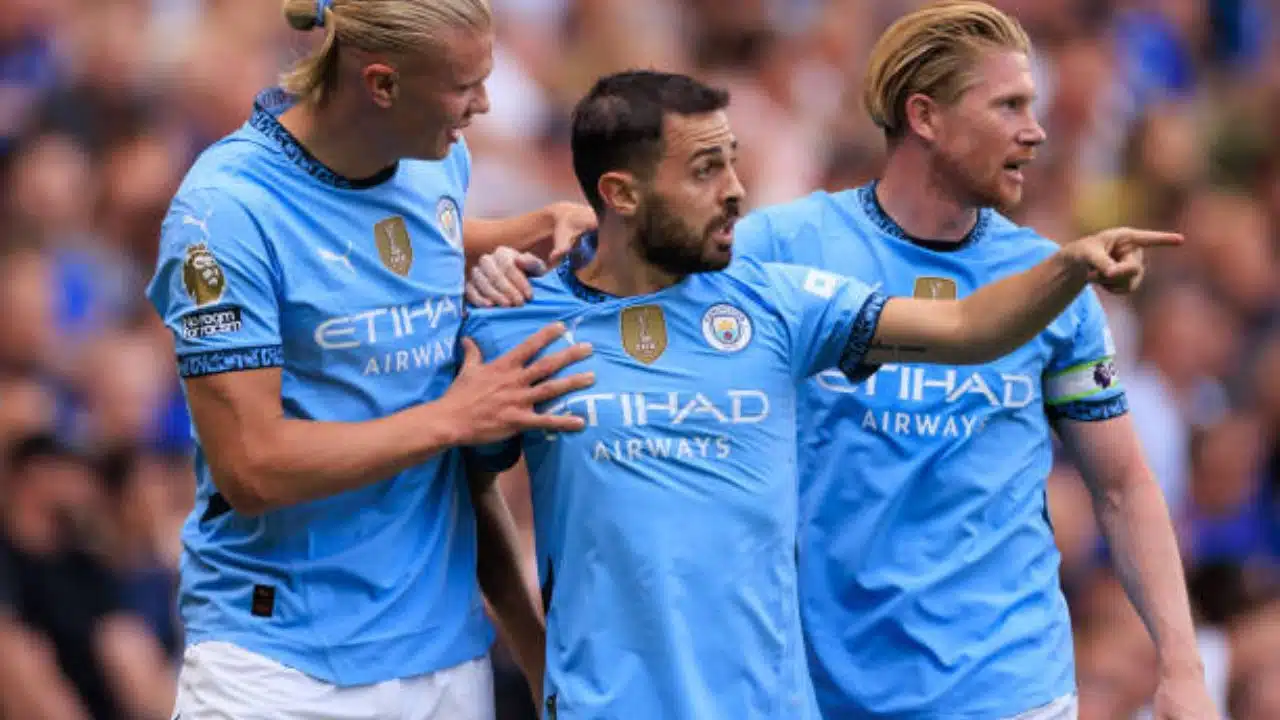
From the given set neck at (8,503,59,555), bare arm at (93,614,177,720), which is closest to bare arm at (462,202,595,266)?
neck at (8,503,59,555)

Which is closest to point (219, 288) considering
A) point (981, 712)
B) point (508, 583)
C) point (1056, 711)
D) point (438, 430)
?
point (438, 430)

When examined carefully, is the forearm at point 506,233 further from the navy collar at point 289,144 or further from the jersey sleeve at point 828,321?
the jersey sleeve at point 828,321

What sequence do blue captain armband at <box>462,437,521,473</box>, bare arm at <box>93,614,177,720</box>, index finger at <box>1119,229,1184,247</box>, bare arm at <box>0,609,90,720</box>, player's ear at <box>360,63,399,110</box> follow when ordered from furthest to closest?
bare arm at <box>93,614,177,720</box> < bare arm at <box>0,609,90,720</box> < blue captain armband at <box>462,437,521,473</box> < player's ear at <box>360,63,399,110</box> < index finger at <box>1119,229,1184,247</box>

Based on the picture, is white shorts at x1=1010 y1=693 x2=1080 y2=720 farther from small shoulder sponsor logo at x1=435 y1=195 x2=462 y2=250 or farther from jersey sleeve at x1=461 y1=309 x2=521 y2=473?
small shoulder sponsor logo at x1=435 y1=195 x2=462 y2=250

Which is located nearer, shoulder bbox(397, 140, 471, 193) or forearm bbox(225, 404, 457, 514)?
forearm bbox(225, 404, 457, 514)

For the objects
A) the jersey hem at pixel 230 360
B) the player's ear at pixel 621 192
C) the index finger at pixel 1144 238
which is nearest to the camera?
the index finger at pixel 1144 238

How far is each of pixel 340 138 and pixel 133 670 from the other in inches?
123

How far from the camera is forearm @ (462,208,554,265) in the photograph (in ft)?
15.1

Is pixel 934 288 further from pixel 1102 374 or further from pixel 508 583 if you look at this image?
pixel 508 583

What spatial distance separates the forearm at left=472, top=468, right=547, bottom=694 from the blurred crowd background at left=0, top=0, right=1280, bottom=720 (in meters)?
1.17

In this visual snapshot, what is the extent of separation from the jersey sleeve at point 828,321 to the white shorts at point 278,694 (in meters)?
1.01

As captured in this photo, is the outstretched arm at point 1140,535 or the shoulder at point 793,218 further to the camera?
the shoulder at point 793,218

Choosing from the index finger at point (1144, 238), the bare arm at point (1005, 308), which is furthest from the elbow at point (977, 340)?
the index finger at point (1144, 238)

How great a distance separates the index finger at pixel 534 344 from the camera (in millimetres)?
4031
